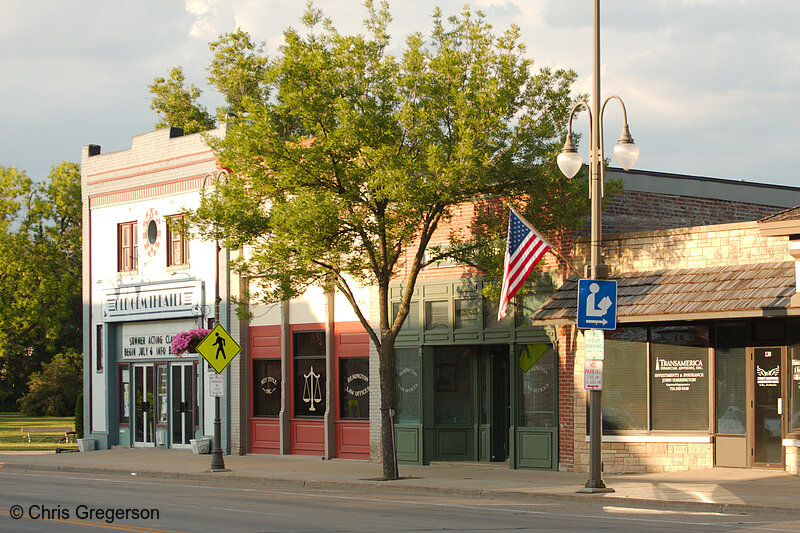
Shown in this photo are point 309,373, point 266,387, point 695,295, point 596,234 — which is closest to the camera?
point 596,234

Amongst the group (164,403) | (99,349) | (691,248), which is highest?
(691,248)

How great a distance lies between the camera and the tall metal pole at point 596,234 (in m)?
17.4

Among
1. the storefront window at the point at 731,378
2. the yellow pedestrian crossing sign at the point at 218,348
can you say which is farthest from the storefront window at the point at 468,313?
the storefront window at the point at 731,378

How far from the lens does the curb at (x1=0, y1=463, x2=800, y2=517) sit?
15205mm

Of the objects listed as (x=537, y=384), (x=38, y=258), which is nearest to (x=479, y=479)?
(x=537, y=384)

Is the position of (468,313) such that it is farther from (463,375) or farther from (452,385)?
(452,385)

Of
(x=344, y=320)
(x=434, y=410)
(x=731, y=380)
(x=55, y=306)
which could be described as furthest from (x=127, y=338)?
(x=55, y=306)

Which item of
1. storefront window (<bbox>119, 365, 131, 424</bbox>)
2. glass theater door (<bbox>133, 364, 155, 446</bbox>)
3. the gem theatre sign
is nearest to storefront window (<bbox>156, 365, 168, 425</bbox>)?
glass theater door (<bbox>133, 364, 155, 446</bbox>)

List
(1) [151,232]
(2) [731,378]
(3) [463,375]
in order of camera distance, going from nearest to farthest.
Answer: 1. (2) [731,378]
2. (3) [463,375]
3. (1) [151,232]

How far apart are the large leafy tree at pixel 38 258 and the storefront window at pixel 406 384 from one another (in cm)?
3545

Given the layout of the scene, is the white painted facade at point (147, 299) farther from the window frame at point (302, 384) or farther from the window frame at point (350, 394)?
the window frame at point (350, 394)

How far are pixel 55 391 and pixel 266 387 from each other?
3685cm

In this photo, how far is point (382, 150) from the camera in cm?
1939

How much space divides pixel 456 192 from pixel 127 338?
676 inches
